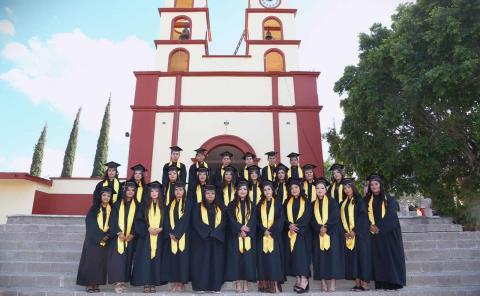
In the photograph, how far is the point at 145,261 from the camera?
485cm

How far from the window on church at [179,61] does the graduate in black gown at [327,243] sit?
9.00 m

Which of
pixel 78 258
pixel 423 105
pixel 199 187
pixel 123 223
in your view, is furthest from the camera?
pixel 423 105

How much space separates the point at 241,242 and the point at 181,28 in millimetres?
11098

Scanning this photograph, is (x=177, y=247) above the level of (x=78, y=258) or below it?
above

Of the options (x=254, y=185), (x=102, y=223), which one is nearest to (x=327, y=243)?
(x=254, y=185)

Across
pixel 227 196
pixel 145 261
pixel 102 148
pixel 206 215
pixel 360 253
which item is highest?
pixel 102 148

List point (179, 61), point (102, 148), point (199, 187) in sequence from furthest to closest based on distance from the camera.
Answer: point (102, 148)
point (179, 61)
point (199, 187)

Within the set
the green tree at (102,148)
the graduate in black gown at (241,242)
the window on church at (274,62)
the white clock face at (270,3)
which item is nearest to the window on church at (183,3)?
the white clock face at (270,3)

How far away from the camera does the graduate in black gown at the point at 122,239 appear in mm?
4816

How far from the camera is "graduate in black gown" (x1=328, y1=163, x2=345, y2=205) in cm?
577

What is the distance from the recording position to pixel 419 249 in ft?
20.2

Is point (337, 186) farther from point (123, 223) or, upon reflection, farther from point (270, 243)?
Answer: point (123, 223)

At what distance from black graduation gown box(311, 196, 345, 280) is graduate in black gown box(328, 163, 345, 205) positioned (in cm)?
62

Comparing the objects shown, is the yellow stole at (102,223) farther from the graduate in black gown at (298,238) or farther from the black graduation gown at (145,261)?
the graduate in black gown at (298,238)
